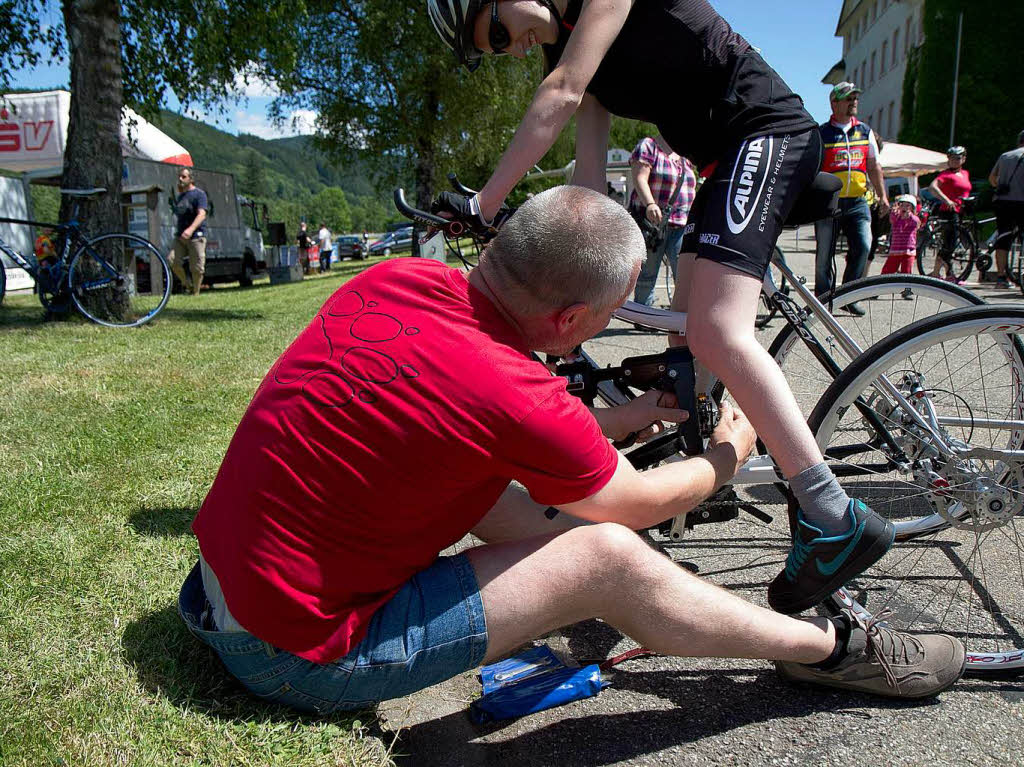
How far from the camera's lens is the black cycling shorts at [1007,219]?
416 inches

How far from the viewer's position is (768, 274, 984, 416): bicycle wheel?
2.79 meters

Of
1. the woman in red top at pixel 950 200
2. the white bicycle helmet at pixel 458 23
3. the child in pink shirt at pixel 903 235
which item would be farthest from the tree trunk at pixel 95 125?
the woman in red top at pixel 950 200

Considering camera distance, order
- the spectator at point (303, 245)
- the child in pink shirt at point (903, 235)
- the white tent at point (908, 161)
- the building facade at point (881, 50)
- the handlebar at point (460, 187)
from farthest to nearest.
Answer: the building facade at point (881, 50), the spectator at point (303, 245), the white tent at point (908, 161), the child in pink shirt at point (903, 235), the handlebar at point (460, 187)

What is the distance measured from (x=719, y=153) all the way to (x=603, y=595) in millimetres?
1331

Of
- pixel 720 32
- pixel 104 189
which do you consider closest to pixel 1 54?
pixel 104 189

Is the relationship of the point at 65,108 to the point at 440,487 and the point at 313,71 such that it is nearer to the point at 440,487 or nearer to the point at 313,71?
the point at 313,71

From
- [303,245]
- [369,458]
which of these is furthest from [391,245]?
[369,458]

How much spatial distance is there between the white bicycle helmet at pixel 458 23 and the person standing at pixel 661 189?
4.87 metres

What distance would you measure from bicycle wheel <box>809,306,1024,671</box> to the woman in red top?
1140 centimetres

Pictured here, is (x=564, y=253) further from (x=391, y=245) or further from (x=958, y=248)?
(x=391, y=245)

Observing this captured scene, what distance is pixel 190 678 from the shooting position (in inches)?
72.4

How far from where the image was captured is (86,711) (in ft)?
5.51

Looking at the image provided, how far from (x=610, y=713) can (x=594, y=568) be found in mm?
565

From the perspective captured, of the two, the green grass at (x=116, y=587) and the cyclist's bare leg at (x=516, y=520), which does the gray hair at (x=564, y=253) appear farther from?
the green grass at (x=116, y=587)
